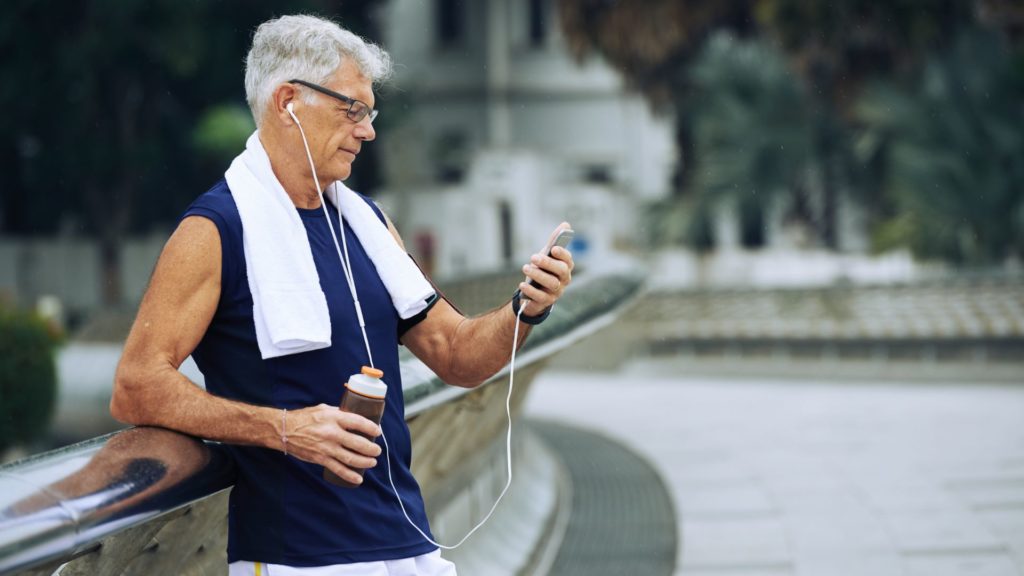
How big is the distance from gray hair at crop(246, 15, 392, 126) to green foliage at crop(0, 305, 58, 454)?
277 inches

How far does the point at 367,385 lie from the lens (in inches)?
83.1

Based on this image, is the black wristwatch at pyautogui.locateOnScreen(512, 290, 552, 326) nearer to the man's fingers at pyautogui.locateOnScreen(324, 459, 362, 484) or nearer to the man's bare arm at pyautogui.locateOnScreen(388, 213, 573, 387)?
the man's bare arm at pyautogui.locateOnScreen(388, 213, 573, 387)

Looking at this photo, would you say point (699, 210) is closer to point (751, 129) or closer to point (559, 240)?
point (751, 129)

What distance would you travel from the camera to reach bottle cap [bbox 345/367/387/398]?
6.91 ft

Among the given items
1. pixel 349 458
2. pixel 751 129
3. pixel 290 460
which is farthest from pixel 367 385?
pixel 751 129

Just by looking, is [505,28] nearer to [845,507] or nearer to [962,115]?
[962,115]

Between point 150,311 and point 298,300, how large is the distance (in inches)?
9.8

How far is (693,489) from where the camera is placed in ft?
23.4

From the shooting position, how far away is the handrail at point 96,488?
5.73 ft

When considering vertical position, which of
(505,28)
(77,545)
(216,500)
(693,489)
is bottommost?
(693,489)

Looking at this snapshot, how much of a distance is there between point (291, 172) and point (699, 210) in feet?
57.8

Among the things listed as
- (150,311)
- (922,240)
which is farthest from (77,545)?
(922,240)

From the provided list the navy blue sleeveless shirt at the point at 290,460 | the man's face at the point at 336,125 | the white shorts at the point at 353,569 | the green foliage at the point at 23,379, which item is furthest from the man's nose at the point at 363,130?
the green foliage at the point at 23,379

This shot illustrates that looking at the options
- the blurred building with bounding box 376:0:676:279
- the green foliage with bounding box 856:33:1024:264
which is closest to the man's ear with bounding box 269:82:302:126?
the green foliage with bounding box 856:33:1024:264
